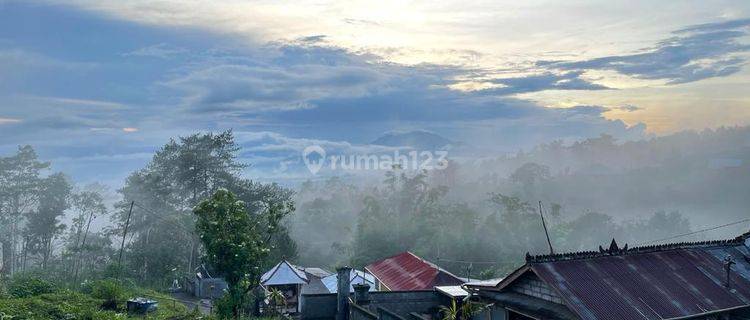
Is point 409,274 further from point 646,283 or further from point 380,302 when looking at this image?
point 646,283

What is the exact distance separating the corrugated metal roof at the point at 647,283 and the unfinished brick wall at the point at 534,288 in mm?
439

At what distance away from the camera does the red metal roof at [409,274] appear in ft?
95.8

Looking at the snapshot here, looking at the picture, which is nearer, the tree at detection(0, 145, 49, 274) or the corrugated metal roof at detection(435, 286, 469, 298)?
the corrugated metal roof at detection(435, 286, 469, 298)

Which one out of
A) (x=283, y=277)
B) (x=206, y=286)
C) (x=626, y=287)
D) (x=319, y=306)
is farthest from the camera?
(x=206, y=286)

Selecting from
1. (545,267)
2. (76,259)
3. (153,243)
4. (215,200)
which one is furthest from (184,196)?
(545,267)

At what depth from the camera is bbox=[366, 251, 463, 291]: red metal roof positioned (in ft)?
95.8

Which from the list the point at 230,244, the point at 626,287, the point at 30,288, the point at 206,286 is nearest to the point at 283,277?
the point at 206,286

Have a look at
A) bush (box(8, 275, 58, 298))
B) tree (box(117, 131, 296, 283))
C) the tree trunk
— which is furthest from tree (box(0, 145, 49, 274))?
bush (box(8, 275, 58, 298))

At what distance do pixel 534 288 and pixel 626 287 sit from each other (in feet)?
8.04

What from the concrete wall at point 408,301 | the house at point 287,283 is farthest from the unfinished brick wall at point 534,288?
the house at point 287,283

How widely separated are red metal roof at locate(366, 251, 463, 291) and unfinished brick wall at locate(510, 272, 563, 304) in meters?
12.2

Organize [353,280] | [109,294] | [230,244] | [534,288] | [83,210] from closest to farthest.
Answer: [534,288] → [230,244] → [109,294] → [353,280] → [83,210]

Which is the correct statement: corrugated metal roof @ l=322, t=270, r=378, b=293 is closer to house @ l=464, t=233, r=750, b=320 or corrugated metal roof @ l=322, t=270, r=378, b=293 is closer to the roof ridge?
house @ l=464, t=233, r=750, b=320

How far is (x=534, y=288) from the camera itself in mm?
15664
